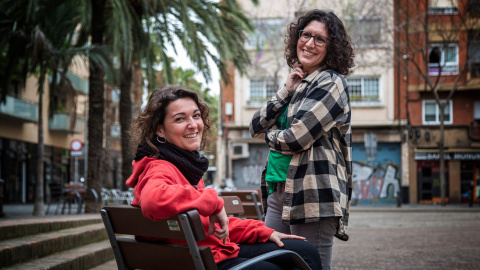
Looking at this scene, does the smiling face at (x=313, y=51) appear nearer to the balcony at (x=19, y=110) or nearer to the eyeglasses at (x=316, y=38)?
the eyeglasses at (x=316, y=38)

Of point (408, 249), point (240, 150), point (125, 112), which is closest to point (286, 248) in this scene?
point (408, 249)

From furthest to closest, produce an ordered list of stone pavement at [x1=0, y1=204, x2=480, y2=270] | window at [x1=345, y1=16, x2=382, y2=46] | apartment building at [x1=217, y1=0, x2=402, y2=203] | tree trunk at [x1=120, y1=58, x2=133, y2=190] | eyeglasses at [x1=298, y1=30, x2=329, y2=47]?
apartment building at [x1=217, y1=0, x2=402, y2=203], window at [x1=345, y1=16, x2=382, y2=46], tree trunk at [x1=120, y1=58, x2=133, y2=190], stone pavement at [x1=0, y1=204, x2=480, y2=270], eyeglasses at [x1=298, y1=30, x2=329, y2=47]

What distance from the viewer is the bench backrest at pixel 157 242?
2.19m

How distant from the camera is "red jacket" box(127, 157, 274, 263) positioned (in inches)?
87.7

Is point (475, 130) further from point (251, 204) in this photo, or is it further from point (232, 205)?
point (232, 205)

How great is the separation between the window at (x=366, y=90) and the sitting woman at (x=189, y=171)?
Result: 3061 centimetres

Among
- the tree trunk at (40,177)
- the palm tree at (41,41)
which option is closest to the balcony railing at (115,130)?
the tree trunk at (40,177)

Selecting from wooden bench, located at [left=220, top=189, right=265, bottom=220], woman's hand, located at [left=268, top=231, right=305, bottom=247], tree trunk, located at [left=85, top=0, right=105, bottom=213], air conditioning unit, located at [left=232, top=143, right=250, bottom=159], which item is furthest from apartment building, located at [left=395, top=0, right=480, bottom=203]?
woman's hand, located at [left=268, top=231, right=305, bottom=247]

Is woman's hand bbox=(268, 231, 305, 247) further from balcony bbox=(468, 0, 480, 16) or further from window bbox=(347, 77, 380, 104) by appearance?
window bbox=(347, 77, 380, 104)

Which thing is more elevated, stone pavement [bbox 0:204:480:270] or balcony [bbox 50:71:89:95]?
balcony [bbox 50:71:89:95]

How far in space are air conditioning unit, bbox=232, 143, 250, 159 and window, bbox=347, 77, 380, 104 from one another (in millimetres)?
6573

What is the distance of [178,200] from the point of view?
2223mm

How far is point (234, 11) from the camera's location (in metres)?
14.3

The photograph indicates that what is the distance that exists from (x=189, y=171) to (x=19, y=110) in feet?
96.1
